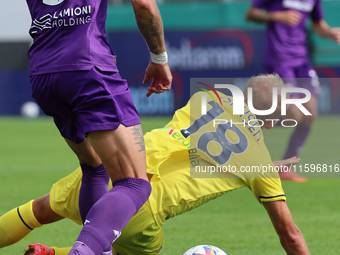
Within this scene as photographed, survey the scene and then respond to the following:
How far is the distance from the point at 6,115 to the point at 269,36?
41.1 ft

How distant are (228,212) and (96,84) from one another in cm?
283

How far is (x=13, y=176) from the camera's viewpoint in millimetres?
7699

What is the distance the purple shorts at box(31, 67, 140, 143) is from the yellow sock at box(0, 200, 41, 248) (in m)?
0.95

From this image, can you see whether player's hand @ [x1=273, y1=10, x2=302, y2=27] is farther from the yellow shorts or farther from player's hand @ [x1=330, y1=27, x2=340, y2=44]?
the yellow shorts

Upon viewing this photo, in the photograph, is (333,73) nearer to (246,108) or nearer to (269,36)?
(269,36)

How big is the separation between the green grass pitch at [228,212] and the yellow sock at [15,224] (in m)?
0.34

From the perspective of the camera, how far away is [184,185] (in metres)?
3.75

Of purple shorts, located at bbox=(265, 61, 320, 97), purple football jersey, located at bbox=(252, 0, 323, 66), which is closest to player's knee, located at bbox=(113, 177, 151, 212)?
purple shorts, located at bbox=(265, 61, 320, 97)

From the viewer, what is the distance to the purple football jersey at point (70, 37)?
120 inches

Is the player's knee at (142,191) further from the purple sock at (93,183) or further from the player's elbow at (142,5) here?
the player's elbow at (142,5)

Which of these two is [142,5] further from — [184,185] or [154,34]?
[184,185]

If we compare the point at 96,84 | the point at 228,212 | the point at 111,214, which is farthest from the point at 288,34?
the point at 111,214

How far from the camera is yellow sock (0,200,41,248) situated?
12.6 ft

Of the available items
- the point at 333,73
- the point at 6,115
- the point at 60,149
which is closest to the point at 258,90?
the point at 60,149
